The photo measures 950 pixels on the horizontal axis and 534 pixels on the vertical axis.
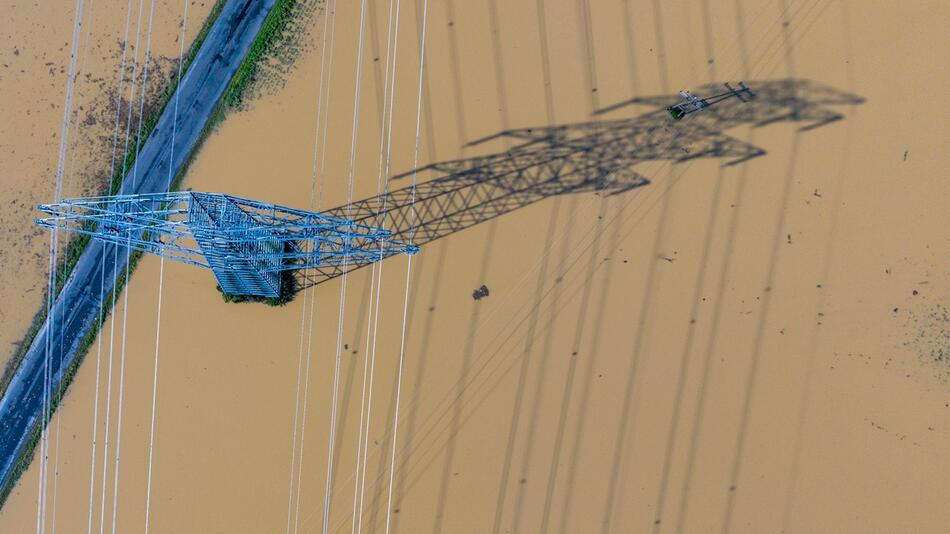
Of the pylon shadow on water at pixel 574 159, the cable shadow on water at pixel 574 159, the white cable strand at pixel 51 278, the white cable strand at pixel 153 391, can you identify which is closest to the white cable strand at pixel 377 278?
the pylon shadow on water at pixel 574 159

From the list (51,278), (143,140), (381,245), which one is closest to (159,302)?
(51,278)

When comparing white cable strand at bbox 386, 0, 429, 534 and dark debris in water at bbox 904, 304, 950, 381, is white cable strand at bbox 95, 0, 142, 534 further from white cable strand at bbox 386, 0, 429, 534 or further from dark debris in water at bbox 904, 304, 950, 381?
dark debris in water at bbox 904, 304, 950, 381

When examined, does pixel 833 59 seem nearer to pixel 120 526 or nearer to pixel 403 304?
pixel 403 304

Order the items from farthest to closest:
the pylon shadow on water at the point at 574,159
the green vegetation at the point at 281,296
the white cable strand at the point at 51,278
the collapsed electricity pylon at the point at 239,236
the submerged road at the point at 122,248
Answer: the submerged road at the point at 122,248 → the white cable strand at the point at 51,278 → the green vegetation at the point at 281,296 → the pylon shadow on water at the point at 574,159 → the collapsed electricity pylon at the point at 239,236

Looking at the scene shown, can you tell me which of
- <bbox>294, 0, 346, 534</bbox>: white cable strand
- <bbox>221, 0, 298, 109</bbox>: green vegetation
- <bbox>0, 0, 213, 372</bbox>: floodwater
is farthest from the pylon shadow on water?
<bbox>0, 0, 213, 372</bbox>: floodwater

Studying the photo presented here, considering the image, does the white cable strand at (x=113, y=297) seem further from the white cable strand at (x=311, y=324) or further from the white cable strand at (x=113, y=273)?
the white cable strand at (x=311, y=324)

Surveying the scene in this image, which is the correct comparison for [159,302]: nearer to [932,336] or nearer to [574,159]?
[574,159]
